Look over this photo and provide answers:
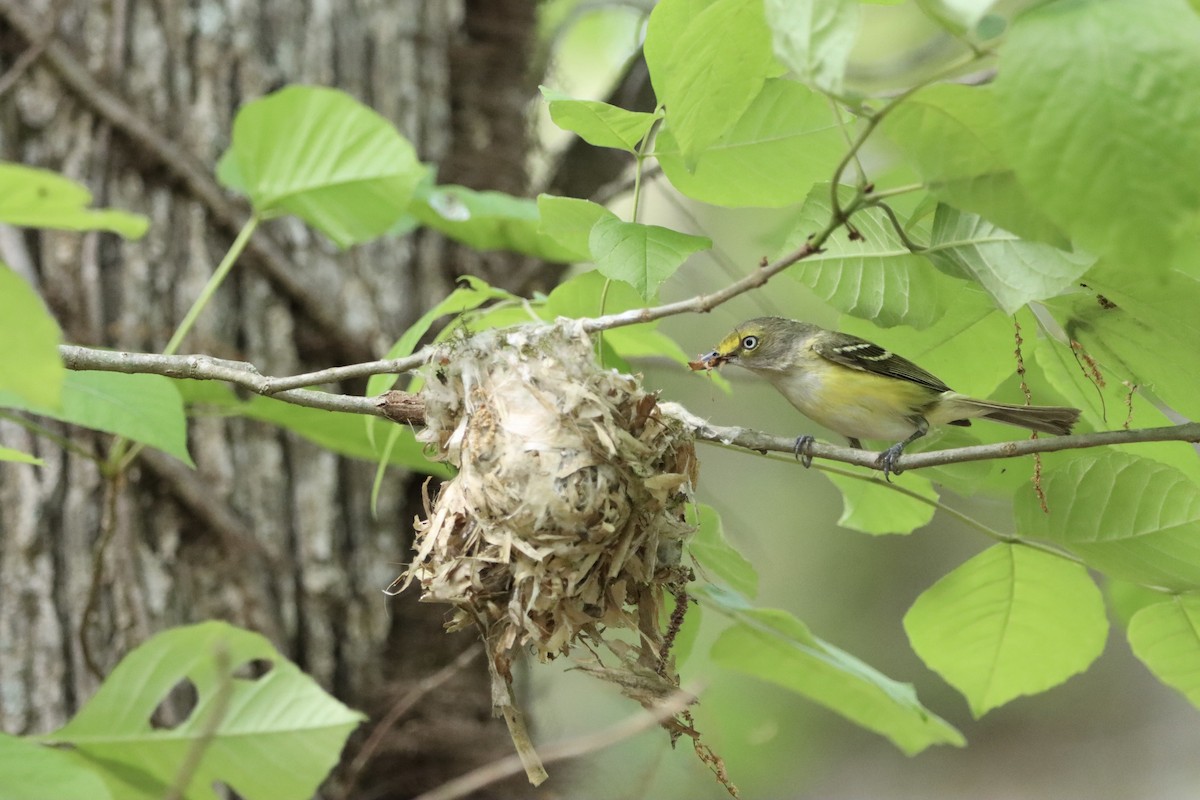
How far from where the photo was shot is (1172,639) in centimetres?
194

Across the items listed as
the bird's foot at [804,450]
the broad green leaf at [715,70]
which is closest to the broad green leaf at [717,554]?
the bird's foot at [804,450]

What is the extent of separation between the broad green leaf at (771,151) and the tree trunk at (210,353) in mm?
2183

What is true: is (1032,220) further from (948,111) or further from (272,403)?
(272,403)

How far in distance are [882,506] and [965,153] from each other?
1.22 metres

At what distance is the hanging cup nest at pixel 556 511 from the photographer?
183 cm

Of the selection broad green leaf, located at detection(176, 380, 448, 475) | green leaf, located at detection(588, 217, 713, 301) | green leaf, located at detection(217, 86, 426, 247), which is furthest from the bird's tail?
green leaf, located at detection(217, 86, 426, 247)

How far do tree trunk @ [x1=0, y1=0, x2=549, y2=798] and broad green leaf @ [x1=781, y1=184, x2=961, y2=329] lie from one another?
7.79ft

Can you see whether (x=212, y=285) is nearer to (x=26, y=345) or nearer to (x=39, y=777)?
(x=39, y=777)

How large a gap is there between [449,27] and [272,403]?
7.55ft

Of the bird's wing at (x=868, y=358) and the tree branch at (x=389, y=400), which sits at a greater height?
the tree branch at (x=389, y=400)

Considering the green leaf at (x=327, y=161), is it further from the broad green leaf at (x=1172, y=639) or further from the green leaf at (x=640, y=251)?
the broad green leaf at (x=1172, y=639)

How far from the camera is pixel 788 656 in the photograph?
2486 millimetres

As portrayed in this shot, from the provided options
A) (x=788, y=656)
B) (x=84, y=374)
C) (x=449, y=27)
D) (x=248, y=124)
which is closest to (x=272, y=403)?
(x=84, y=374)

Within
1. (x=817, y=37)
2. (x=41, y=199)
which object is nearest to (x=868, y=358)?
(x=817, y=37)
